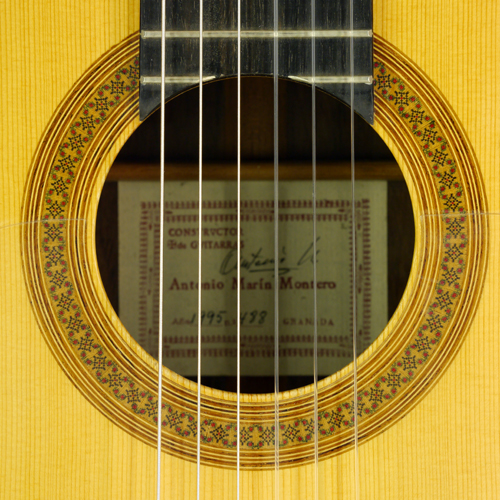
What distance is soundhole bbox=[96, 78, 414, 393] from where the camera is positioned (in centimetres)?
95

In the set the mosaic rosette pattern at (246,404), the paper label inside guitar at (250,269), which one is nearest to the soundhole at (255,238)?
the paper label inside guitar at (250,269)

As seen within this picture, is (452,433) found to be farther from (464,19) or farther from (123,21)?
(123,21)

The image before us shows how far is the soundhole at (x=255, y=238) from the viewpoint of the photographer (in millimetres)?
948

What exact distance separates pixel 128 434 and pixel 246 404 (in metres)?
0.16

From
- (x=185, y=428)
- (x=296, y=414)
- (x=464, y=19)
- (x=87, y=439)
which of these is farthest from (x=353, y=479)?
(x=464, y=19)

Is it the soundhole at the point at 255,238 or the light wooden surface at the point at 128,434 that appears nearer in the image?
the light wooden surface at the point at 128,434

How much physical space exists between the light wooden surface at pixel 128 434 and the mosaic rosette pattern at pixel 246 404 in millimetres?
32

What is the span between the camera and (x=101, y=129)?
693mm

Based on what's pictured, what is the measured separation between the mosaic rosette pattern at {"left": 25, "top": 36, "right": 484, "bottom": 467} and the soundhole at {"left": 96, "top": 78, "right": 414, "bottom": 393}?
252mm

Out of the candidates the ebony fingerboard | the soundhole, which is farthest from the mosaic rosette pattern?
the soundhole
